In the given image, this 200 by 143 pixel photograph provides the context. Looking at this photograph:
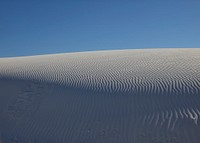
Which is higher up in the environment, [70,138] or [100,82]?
[100,82]

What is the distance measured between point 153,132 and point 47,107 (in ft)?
14.8

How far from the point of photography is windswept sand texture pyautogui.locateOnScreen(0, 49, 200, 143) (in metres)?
11.0

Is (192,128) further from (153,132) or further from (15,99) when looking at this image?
(15,99)

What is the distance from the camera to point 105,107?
41.6 ft

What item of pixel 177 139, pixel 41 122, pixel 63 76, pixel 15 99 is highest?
pixel 63 76

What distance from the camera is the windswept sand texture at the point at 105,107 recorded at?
1098cm

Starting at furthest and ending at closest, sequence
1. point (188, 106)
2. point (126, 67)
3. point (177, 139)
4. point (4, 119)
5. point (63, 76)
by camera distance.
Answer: point (126, 67)
point (63, 76)
point (4, 119)
point (188, 106)
point (177, 139)

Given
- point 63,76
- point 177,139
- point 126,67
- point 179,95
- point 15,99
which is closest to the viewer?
point 177,139

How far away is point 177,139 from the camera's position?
33.8 feet

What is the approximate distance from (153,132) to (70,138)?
102 inches

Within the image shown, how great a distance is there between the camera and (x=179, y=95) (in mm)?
12289

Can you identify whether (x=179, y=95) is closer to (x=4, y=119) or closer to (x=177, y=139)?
(x=177, y=139)

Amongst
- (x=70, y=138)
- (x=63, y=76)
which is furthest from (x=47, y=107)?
(x=63, y=76)

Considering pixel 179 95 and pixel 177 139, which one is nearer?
pixel 177 139
